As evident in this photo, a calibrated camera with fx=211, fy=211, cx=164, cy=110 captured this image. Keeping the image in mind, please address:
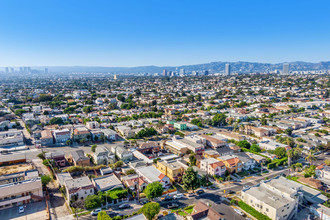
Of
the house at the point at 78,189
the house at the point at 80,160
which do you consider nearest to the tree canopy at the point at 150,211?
the house at the point at 78,189

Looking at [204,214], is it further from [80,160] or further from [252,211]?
[80,160]

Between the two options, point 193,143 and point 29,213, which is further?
point 193,143

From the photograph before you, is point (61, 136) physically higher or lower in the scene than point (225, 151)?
higher

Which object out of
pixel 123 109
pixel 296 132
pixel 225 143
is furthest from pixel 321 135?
pixel 123 109

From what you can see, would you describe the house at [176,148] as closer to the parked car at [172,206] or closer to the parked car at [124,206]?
the parked car at [172,206]

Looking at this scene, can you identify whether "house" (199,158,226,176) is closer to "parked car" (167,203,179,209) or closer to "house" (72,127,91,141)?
"parked car" (167,203,179,209)

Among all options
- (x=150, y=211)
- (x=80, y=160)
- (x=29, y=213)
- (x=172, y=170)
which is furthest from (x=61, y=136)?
(x=150, y=211)
